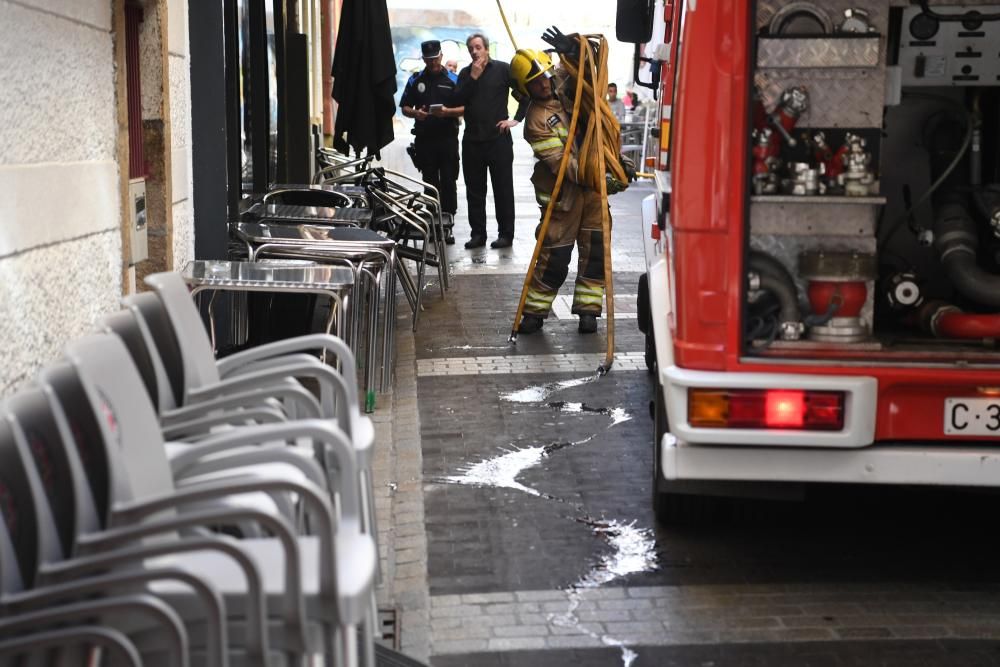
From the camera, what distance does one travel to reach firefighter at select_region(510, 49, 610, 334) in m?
9.04

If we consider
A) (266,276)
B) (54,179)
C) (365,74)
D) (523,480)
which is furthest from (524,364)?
(54,179)

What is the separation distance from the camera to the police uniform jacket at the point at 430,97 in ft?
46.8

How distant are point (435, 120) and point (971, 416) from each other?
10223 millimetres

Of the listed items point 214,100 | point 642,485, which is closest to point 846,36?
point 642,485

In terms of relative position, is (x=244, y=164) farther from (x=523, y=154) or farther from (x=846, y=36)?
(x=523, y=154)

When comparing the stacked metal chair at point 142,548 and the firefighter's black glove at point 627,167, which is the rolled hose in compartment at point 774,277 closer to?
the stacked metal chair at point 142,548

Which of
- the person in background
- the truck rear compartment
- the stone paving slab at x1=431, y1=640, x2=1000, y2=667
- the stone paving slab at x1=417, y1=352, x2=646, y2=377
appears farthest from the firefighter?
the person in background

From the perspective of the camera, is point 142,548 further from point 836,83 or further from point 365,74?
point 365,74

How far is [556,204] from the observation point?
9.09 meters

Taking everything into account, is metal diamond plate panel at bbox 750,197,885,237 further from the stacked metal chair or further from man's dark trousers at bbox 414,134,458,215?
man's dark trousers at bbox 414,134,458,215

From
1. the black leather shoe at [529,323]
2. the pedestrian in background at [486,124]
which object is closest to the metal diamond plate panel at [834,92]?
the black leather shoe at [529,323]

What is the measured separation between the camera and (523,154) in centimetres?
3378

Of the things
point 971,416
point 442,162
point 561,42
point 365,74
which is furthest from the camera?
point 442,162

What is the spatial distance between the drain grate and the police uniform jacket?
10.1 metres
